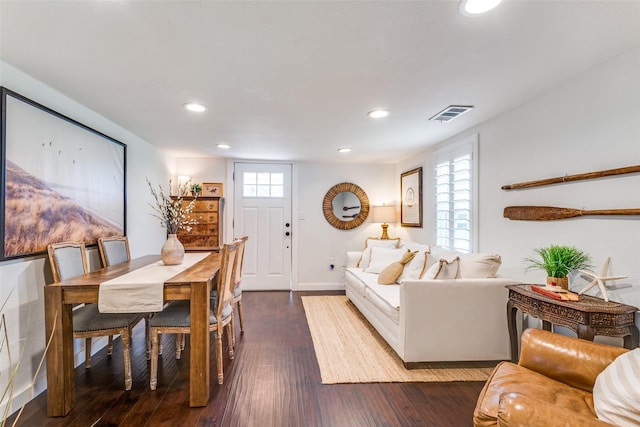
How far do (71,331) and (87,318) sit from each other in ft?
0.73

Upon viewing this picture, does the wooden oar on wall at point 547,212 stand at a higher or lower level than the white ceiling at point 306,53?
lower

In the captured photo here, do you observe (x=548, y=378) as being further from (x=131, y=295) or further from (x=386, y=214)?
(x=386, y=214)

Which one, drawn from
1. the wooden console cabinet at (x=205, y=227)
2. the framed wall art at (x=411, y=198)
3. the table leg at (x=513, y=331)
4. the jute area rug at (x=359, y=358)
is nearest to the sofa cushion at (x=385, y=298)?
the jute area rug at (x=359, y=358)

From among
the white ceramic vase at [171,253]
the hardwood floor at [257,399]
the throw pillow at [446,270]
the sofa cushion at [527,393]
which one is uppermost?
the white ceramic vase at [171,253]

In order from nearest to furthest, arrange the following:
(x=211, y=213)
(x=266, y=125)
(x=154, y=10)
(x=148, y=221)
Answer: (x=154, y=10), (x=266, y=125), (x=148, y=221), (x=211, y=213)

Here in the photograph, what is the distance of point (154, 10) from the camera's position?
57.2 inches

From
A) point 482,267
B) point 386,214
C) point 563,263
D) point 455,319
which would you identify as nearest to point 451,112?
point 482,267

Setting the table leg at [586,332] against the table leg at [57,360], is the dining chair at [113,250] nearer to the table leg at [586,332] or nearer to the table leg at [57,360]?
the table leg at [57,360]

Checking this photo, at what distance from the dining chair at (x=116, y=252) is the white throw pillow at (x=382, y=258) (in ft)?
8.60

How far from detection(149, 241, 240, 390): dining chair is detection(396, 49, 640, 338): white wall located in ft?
7.88

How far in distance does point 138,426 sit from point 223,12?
7.69 feet

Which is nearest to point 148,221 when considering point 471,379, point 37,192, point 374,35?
point 37,192

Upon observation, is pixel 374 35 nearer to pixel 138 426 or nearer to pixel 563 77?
pixel 563 77

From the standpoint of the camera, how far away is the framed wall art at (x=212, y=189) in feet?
16.4
